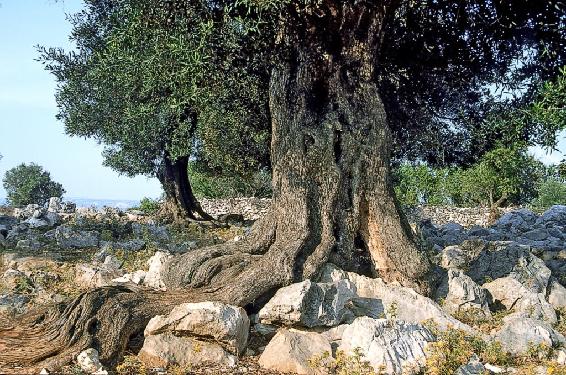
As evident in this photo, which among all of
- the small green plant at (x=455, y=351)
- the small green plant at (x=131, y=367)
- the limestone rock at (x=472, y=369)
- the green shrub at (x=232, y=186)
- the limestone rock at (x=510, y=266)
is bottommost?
the small green plant at (x=131, y=367)

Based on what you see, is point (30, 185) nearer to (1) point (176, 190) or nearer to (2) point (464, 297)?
(1) point (176, 190)

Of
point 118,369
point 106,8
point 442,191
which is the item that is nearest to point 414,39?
point 118,369

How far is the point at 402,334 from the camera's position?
24.4 ft

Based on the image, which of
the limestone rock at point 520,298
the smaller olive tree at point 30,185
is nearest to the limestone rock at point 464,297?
the limestone rock at point 520,298

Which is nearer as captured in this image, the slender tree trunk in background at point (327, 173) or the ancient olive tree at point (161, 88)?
the slender tree trunk in background at point (327, 173)

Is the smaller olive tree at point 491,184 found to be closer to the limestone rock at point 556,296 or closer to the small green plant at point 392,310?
the limestone rock at point 556,296

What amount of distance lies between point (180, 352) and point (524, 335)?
A: 4.62 metres

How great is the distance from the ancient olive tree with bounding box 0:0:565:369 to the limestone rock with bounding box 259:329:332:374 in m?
1.18

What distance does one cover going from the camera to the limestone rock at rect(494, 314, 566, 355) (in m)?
8.21

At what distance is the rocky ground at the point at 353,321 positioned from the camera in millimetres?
7227

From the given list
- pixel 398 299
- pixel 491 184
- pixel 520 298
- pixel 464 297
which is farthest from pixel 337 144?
pixel 491 184

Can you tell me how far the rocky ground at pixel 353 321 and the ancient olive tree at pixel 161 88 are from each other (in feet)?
12.7

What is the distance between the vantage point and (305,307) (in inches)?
321

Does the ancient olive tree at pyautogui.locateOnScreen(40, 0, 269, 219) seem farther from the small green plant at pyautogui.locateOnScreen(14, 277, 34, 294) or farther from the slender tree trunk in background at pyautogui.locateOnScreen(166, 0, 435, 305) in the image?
the small green plant at pyautogui.locateOnScreen(14, 277, 34, 294)
